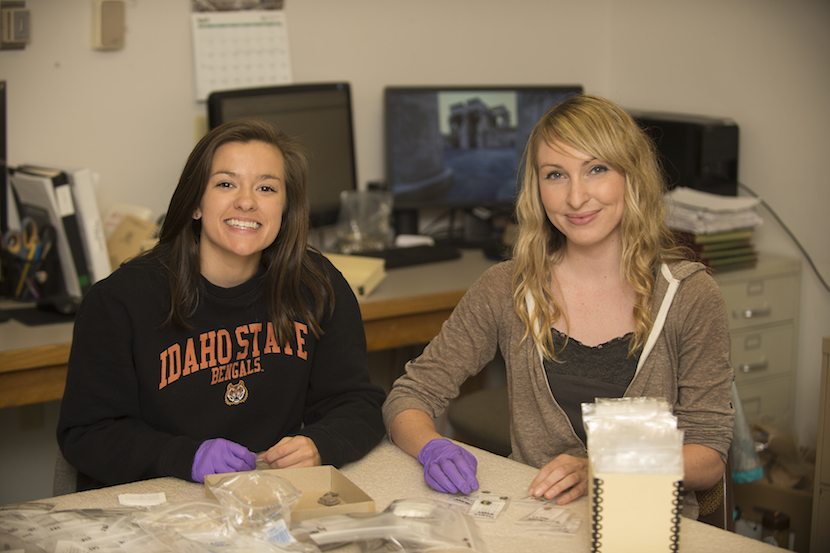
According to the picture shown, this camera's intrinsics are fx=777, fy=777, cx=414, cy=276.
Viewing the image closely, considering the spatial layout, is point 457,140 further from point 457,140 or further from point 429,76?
point 429,76

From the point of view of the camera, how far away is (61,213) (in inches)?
76.5

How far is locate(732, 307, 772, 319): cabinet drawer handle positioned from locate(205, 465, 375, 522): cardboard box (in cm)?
156

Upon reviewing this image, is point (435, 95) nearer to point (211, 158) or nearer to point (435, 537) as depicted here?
point (211, 158)

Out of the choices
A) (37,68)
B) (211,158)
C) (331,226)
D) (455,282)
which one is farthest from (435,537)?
(37,68)

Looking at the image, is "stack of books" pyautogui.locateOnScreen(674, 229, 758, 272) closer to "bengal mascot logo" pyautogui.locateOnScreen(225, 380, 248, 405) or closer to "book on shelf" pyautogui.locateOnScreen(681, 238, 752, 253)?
"book on shelf" pyautogui.locateOnScreen(681, 238, 752, 253)

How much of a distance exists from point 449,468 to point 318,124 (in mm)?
1563

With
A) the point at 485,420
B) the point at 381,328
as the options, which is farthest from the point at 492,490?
→ the point at 381,328

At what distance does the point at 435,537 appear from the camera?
0.87 meters

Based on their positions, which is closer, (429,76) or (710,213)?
(710,213)

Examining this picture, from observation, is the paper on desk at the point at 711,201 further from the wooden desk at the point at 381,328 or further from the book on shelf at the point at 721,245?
the wooden desk at the point at 381,328

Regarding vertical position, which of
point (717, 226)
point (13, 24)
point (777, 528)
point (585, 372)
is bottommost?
point (777, 528)

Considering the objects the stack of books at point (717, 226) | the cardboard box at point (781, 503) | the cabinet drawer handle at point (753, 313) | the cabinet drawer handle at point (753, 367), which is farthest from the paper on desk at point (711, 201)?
Answer: the cardboard box at point (781, 503)

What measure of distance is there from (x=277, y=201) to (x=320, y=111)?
43.7 inches

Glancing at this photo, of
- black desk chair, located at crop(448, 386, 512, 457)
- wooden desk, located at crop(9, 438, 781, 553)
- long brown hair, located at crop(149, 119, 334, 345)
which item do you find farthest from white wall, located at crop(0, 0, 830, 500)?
wooden desk, located at crop(9, 438, 781, 553)
